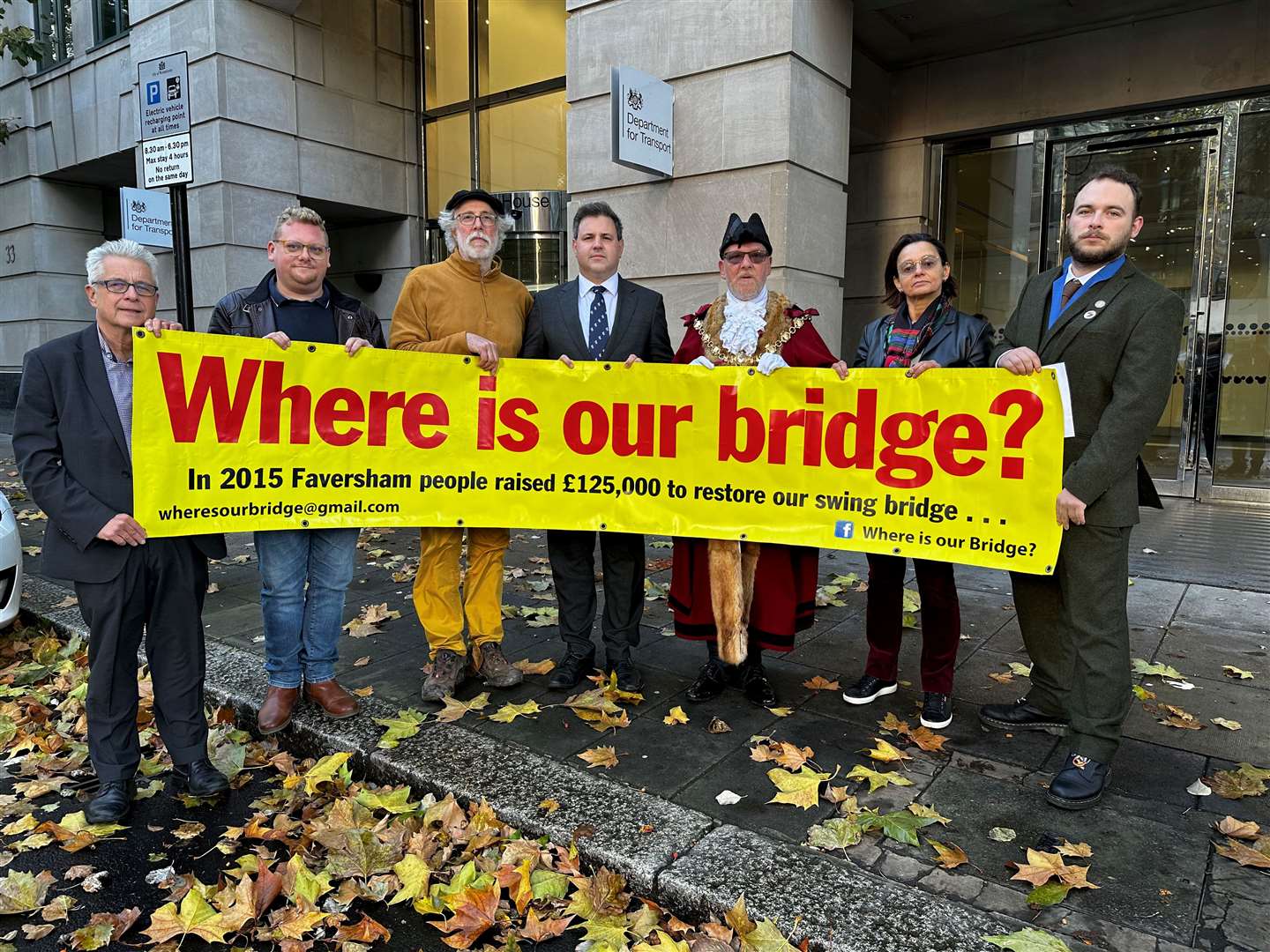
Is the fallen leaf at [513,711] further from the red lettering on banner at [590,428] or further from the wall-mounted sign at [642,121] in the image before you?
the wall-mounted sign at [642,121]

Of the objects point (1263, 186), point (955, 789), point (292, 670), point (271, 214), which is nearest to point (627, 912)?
point (955, 789)

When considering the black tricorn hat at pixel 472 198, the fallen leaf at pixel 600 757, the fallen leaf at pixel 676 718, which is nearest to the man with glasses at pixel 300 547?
the black tricorn hat at pixel 472 198

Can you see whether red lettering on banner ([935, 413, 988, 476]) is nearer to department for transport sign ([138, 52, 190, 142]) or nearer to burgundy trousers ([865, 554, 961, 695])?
burgundy trousers ([865, 554, 961, 695])

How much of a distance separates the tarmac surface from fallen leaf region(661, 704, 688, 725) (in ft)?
0.18

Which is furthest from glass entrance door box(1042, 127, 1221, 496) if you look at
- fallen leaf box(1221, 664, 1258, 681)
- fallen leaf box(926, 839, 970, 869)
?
fallen leaf box(926, 839, 970, 869)

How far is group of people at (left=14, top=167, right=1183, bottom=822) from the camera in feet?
10.3

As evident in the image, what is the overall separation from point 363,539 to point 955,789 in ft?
19.6

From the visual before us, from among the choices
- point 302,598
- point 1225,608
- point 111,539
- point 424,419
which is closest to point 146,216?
point 424,419

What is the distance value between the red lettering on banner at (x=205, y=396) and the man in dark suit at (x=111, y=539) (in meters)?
0.14

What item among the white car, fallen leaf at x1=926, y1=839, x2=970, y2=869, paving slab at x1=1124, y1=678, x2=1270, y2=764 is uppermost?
the white car

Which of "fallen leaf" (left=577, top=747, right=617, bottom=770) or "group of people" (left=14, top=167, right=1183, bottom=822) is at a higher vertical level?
"group of people" (left=14, top=167, right=1183, bottom=822)

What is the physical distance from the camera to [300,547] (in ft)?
12.8

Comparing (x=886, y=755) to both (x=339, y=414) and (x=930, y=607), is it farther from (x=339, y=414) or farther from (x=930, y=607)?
(x=339, y=414)

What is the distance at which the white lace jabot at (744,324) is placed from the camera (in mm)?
3902
